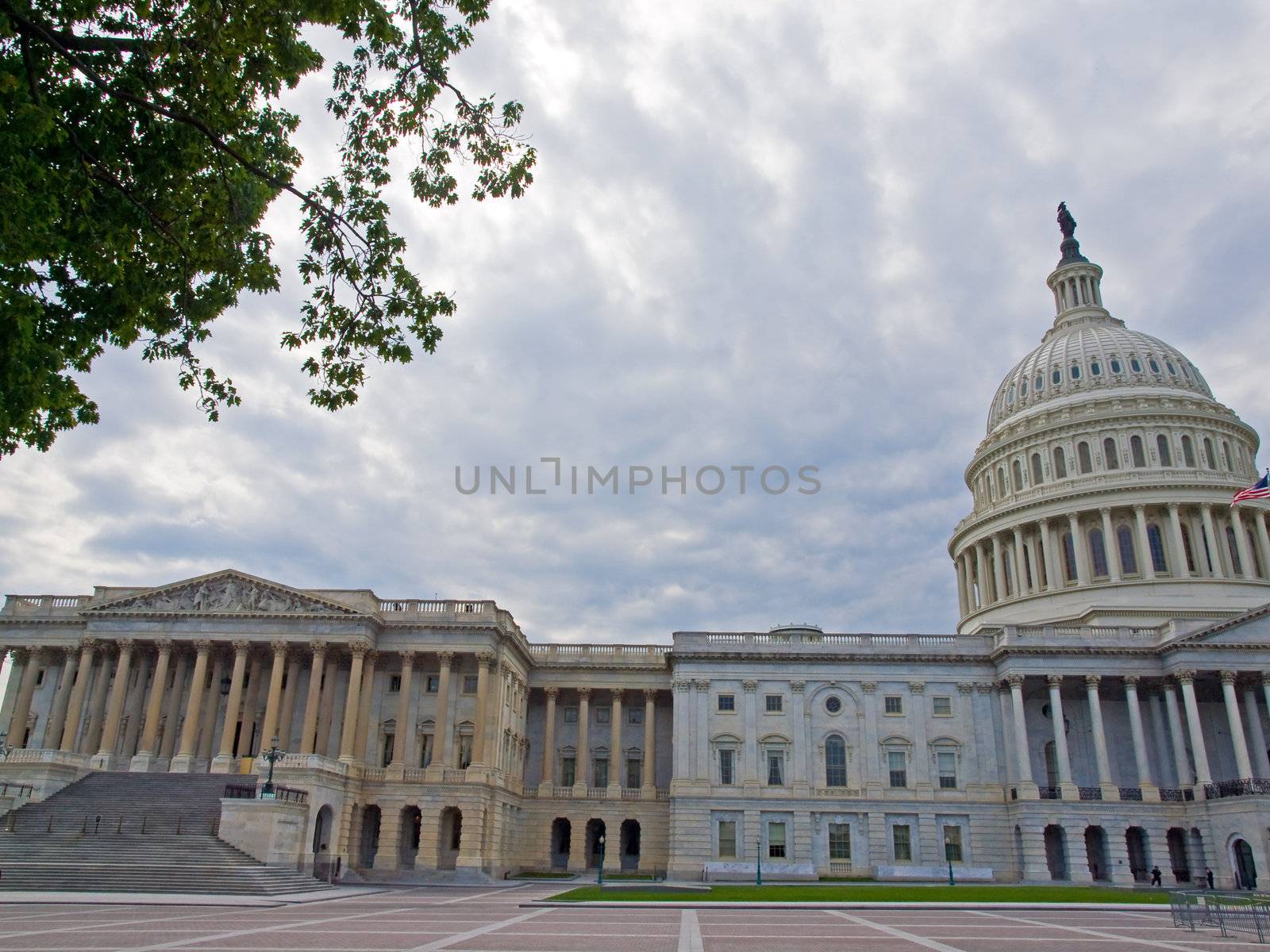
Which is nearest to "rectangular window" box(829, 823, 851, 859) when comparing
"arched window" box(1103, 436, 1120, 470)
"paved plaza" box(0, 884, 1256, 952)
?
"paved plaza" box(0, 884, 1256, 952)

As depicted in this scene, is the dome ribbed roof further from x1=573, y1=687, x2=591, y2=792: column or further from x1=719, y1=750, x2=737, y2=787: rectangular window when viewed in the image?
x1=573, y1=687, x2=591, y2=792: column

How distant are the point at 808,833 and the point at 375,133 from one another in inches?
2221

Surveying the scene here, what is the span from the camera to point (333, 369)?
16172 mm

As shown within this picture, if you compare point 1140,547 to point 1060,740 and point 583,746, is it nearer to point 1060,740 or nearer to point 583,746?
point 1060,740

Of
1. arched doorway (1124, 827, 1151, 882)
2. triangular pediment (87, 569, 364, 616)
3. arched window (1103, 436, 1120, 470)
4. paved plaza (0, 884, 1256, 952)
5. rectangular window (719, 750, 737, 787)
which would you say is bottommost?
paved plaza (0, 884, 1256, 952)

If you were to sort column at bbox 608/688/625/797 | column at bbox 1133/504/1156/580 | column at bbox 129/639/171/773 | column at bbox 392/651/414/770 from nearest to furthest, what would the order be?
column at bbox 129/639/171/773 < column at bbox 392/651/414/770 < column at bbox 608/688/625/797 < column at bbox 1133/504/1156/580

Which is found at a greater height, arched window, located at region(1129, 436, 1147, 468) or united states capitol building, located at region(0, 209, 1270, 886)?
arched window, located at region(1129, 436, 1147, 468)

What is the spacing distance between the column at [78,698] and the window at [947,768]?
55.5 m

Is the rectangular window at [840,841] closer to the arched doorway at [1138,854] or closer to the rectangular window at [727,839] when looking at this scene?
the rectangular window at [727,839]

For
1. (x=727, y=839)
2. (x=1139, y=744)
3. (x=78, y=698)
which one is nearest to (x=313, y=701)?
(x=78, y=698)

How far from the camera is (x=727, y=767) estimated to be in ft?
210

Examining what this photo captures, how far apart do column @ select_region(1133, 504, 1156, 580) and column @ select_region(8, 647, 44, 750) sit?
264 ft

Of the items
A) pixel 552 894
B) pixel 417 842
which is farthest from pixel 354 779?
pixel 552 894

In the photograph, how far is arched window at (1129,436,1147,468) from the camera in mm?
77562
